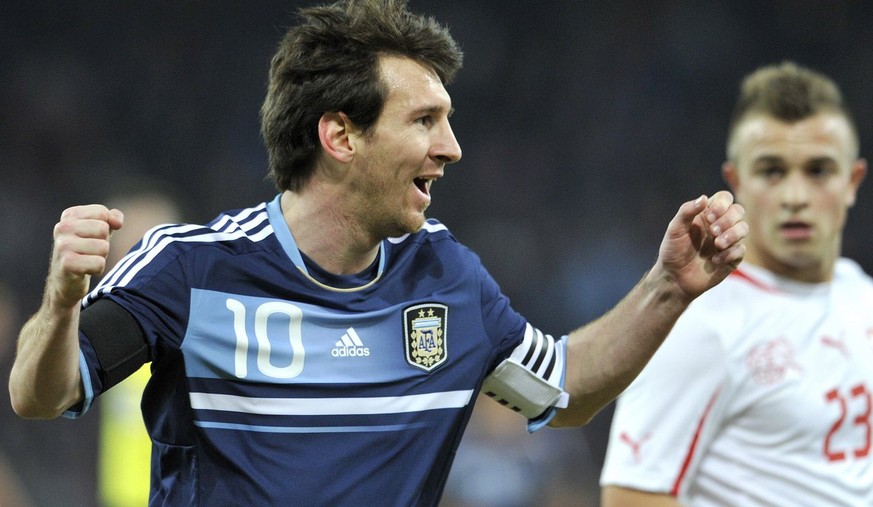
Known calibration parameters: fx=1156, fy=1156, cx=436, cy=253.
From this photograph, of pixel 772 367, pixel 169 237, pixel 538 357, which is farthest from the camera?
pixel 772 367

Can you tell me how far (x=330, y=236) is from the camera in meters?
2.79

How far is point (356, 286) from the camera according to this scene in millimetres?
2760

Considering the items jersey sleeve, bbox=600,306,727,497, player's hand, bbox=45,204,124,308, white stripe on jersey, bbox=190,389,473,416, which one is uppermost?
player's hand, bbox=45,204,124,308

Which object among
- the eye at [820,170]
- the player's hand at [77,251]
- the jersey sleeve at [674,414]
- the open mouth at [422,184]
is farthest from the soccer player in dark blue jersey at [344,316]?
the eye at [820,170]

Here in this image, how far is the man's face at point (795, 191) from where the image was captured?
12.7 feet

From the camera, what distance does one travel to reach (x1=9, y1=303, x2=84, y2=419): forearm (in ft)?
7.10

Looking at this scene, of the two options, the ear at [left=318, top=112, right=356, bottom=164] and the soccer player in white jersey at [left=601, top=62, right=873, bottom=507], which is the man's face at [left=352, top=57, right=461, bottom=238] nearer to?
the ear at [left=318, top=112, right=356, bottom=164]

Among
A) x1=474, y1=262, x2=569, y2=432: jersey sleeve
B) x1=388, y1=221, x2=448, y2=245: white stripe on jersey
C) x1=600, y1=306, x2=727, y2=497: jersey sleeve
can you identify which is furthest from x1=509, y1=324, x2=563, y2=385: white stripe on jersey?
x1=600, y1=306, x2=727, y2=497: jersey sleeve

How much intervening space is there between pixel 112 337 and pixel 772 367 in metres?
2.15

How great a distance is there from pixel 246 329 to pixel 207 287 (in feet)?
0.42

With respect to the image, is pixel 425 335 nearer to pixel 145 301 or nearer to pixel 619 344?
pixel 619 344

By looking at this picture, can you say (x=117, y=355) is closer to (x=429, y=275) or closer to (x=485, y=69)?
(x=429, y=275)

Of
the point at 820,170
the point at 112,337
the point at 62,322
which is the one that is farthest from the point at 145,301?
the point at 820,170

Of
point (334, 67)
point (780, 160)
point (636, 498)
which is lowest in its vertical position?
point (636, 498)
